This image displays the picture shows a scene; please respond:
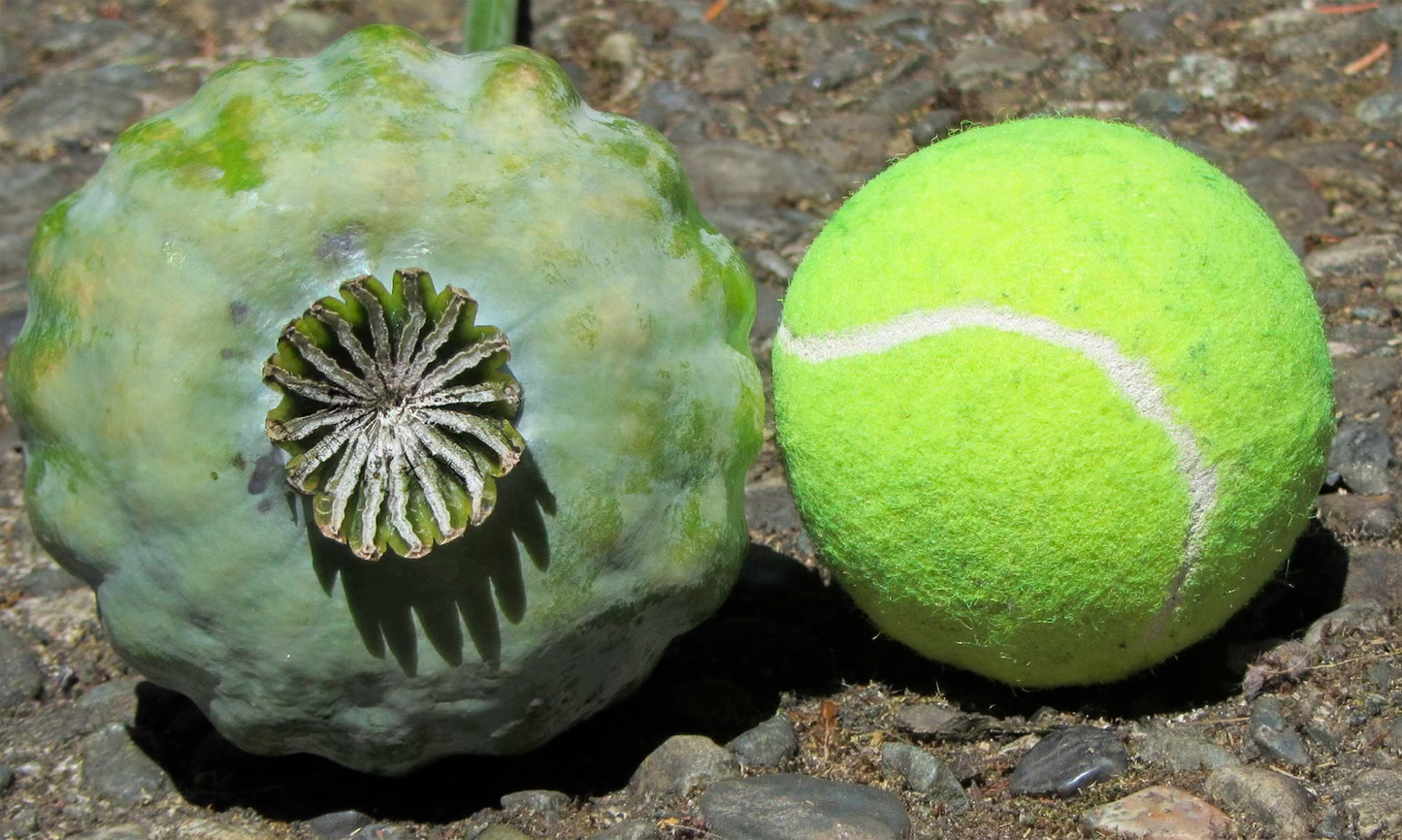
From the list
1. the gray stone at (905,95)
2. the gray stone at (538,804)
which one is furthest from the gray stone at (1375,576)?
the gray stone at (905,95)

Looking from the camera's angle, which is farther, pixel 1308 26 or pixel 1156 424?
pixel 1308 26

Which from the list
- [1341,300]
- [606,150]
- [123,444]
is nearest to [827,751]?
[606,150]

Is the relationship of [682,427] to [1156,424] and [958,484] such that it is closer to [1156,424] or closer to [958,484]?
[958,484]

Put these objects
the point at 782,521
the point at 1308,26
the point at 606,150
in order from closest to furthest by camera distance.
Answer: the point at 606,150, the point at 782,521, the point at 1308,26

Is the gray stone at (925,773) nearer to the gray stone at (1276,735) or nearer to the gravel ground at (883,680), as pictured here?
the gravel ground at (883,680)

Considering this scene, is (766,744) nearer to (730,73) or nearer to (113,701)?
(113,701)

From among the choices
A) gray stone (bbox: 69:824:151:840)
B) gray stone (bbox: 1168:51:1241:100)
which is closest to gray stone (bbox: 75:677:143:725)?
gray stone (bbox: 69:824:151:840)

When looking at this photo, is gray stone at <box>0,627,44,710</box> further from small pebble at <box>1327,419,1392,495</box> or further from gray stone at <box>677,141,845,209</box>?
small pebble at <box>1327,419,1392,495</box>

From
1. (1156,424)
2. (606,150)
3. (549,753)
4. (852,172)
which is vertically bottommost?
(549,753)
